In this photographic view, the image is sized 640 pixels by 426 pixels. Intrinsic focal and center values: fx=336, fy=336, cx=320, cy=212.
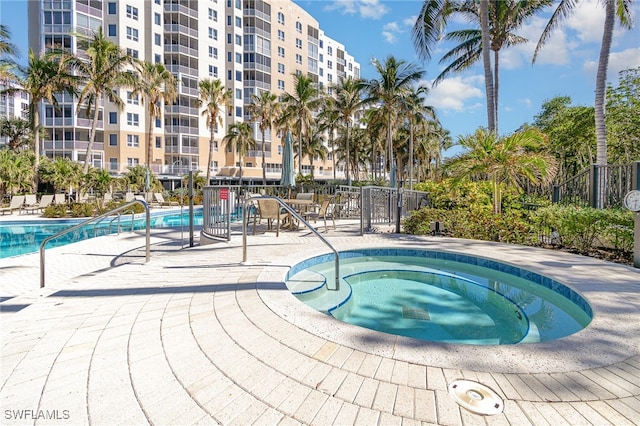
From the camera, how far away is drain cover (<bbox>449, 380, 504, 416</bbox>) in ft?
6.48

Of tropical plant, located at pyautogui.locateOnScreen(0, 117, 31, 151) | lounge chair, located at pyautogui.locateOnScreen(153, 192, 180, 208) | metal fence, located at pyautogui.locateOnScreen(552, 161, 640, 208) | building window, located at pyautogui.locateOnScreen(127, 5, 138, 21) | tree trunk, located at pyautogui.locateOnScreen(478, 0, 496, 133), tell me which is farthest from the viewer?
building window, located at pyautogui.locateOnScreen(127, 5, 138, 21)

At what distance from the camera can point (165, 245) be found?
8047mm

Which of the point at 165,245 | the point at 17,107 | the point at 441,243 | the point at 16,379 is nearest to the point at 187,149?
the point at 165,245

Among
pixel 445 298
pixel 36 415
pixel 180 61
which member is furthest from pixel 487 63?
pixel 180 61

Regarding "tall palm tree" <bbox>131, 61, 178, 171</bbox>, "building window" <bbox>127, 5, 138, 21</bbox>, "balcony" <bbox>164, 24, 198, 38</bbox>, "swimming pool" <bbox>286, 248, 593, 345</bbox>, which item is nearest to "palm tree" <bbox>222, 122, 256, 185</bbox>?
"tall palm tree" <bbox>131, 61, 178, 171</bbox>

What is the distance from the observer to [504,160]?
8641 mm

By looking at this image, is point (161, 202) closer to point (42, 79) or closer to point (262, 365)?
point (42, 79)

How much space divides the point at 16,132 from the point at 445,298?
48809mm

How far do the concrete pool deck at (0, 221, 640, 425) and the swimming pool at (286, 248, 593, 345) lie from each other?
1.54 ft

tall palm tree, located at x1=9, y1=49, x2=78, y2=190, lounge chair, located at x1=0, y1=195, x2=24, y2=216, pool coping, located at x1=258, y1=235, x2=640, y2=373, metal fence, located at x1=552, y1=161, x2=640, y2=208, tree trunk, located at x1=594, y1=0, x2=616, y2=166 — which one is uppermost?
tall palm tree, located at x1=9, y1=49, x2=78, y2=190

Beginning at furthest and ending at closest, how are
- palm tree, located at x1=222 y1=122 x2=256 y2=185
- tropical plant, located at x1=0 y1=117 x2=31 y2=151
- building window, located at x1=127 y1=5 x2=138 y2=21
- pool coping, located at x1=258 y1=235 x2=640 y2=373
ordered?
1. palm tree, located at x1=222 y1=122 x2=256 y2=185
2. building window, located at x1=127 y1=5 x2=138 y2=21
3. tropical plant, located at x1=0 y1=117 x2=31 y2=151
4. pool coping, located at x1=258 y1=235 x2=640 y2=373

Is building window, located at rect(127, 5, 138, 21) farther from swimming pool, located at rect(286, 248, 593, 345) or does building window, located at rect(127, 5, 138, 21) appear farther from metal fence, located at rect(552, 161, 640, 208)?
metal fence, located at rect(552, 161, 640, 208)

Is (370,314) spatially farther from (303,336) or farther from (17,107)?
(17,107)

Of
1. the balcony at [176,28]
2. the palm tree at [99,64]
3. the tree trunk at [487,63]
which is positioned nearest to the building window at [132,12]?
the balcony at [176,28]
